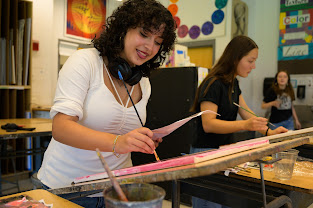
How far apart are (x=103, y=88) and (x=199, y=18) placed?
14.2 feet

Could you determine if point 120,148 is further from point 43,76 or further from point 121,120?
point 43,76

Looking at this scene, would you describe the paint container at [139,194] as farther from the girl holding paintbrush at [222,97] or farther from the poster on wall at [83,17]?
the poster on wall at [83,17]

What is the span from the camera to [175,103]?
9.95 feet

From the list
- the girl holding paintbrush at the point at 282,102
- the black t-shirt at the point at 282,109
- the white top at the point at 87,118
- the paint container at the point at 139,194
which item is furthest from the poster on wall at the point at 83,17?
the paint container at the point at 139,194

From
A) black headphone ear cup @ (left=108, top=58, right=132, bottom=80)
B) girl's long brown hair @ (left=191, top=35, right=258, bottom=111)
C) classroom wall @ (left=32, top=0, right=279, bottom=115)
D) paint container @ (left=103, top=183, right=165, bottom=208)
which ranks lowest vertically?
paint container @ (left=103, top=183, right=165, bottom=208)

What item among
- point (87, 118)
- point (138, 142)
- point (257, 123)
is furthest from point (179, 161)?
point (257, 123)

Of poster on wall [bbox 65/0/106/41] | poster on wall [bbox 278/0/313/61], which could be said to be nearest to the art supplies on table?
poster on wall [bbox 278/0/313/61]

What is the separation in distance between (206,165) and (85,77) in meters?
0.66

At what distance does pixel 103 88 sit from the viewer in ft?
3.53

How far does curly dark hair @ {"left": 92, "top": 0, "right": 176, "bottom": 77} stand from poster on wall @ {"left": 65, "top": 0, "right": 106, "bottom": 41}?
409cm

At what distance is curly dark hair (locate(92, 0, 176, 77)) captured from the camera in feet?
3.51

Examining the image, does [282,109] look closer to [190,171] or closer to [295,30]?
[295,30]

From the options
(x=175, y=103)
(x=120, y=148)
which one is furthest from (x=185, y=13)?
(x=120, y=148)

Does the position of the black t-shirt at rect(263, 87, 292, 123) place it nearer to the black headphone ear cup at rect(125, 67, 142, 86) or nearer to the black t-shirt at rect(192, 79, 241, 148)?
the black t-shirt at rect(192, 79, 241, 148)
